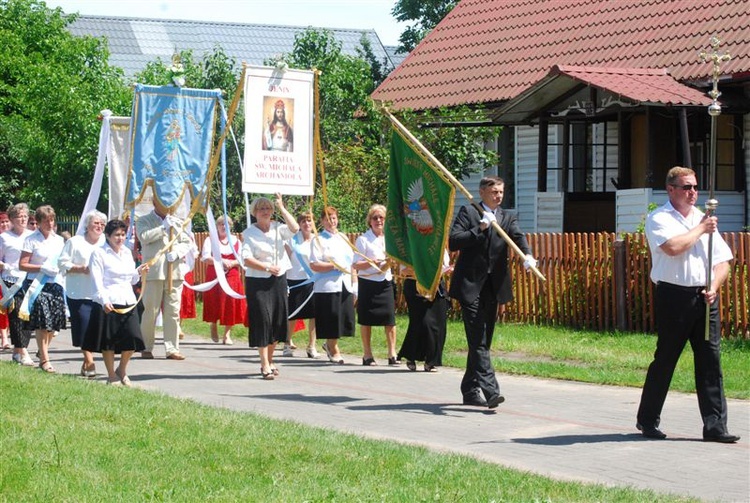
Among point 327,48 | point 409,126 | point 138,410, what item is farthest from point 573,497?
Answer: point 327,48

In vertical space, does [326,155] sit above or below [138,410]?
above

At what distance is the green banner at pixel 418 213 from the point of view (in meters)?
11.9

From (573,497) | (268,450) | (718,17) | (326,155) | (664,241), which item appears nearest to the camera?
(573,497)

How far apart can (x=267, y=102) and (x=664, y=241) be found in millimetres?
5867

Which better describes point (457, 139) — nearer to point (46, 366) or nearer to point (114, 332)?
point (46, 366)

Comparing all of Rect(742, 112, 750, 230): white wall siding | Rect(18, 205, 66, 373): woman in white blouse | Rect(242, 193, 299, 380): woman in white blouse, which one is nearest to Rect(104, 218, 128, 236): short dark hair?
Rect(242, 193, 299, 380): woman in white blouse

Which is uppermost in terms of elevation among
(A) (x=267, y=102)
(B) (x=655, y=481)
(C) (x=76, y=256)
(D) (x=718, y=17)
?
(D) (x=718, y=17)

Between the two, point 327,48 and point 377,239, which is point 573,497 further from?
point 327,48

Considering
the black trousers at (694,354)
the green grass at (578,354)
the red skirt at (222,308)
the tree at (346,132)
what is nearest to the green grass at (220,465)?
the black trousers at (694,354)

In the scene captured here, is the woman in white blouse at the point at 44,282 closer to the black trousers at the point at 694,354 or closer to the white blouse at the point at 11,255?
the white blouse at the point at 11,255

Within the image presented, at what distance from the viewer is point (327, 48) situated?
1288 inches

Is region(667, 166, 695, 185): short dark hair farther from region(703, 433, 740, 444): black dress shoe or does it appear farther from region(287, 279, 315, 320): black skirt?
region(287, 279, 315, 320): black skirt

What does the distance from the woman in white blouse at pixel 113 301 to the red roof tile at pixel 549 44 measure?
12.0 meters

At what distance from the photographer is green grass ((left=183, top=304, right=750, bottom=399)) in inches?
521
